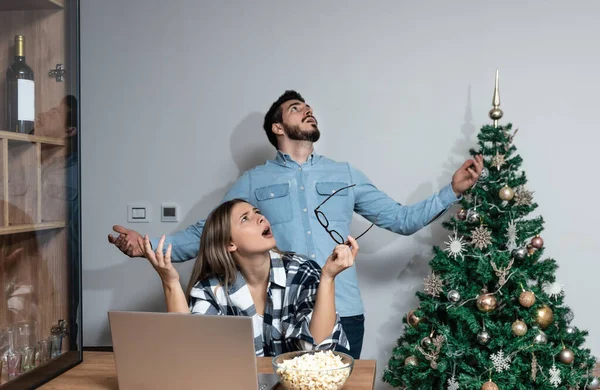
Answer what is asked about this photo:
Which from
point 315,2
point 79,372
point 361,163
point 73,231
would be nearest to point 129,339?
point 79,372

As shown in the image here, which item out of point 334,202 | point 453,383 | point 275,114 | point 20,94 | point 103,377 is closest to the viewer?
point 103,377

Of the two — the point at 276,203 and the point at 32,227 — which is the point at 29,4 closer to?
the point at 32,227

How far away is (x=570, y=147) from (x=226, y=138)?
61.5 inches

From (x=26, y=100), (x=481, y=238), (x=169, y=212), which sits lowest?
(x=481, y=238)

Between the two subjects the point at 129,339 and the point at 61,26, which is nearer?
the point at 129,339

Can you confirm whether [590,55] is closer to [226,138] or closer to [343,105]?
[343,105]

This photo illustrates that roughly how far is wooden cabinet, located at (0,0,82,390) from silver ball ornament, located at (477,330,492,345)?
1.38 m

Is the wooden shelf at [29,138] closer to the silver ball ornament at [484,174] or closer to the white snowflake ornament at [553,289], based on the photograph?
the silver ball ornament at [484,174]

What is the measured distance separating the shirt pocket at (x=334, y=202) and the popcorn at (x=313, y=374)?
147 centimetres

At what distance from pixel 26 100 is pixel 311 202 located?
1215mm

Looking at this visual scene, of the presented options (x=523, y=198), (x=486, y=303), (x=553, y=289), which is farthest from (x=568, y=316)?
(x=523, y=198)

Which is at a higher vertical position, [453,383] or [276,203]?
[276,203]

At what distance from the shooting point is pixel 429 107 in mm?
3113

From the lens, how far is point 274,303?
1.85 metres
